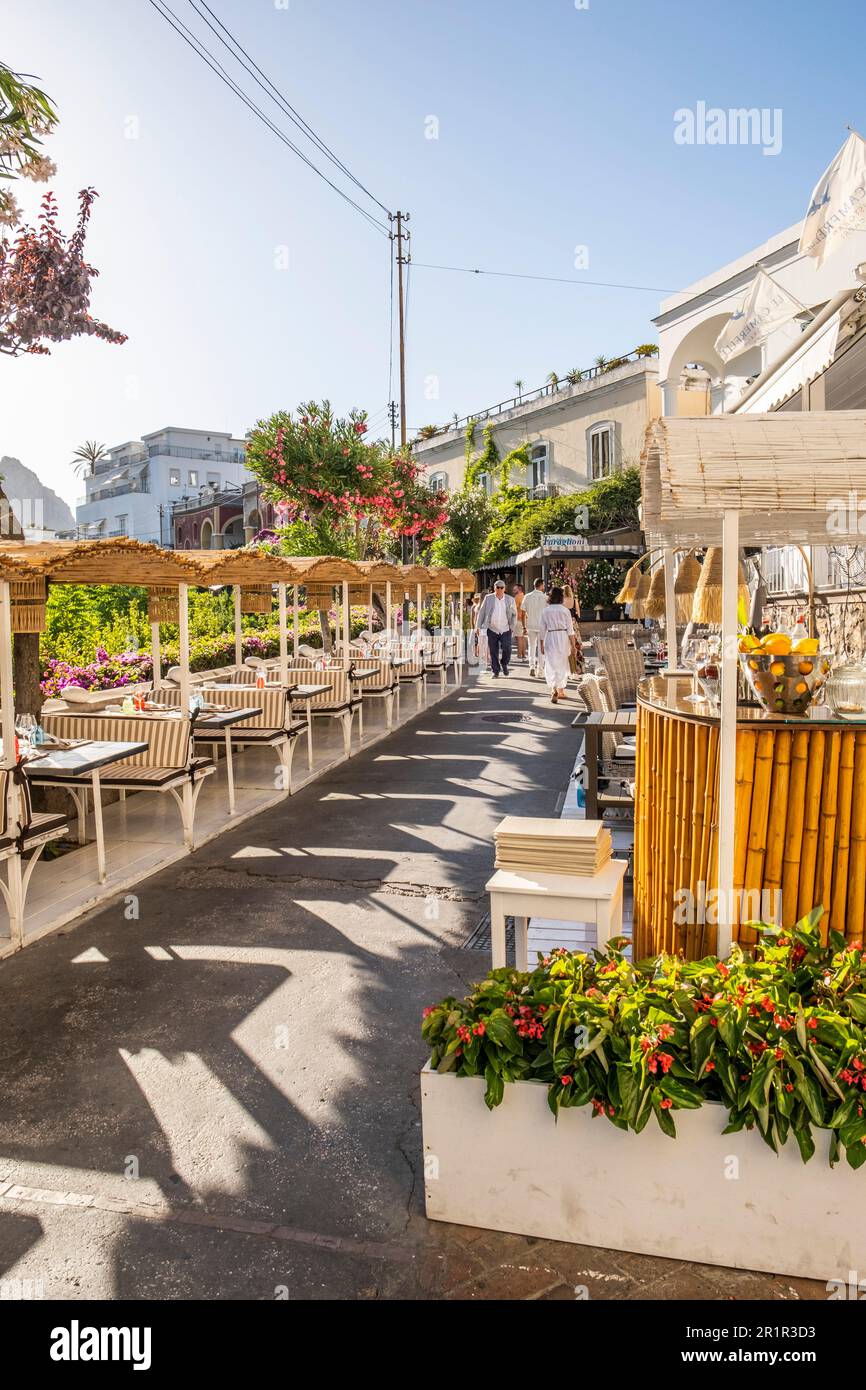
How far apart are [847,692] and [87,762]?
176 inches

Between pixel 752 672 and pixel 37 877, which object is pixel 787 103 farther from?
pixel 37 877

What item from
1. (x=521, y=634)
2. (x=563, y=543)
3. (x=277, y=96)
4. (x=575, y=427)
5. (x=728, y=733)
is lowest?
(x=521, y=634)

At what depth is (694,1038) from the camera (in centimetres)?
258

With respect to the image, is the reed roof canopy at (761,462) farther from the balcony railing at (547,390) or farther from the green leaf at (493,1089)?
the balcony railing at (547,390)

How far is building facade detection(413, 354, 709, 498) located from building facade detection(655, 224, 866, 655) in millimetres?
12531

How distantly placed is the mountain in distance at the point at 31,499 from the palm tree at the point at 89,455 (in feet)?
192

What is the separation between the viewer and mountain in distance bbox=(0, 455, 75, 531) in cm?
790

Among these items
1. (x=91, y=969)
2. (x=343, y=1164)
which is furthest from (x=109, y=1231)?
(x=91, y=969)

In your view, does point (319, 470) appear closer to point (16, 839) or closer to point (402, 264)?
point (16, 839)

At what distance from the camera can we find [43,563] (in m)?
5.37

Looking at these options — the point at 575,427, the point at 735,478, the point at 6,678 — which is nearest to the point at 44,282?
the point at 6,678

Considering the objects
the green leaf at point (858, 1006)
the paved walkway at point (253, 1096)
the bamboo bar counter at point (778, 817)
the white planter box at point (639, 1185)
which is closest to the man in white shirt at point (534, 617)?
the paved walkway at point (253, 1096)

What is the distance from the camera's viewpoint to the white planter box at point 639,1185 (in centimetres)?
243
